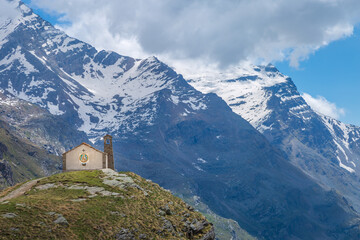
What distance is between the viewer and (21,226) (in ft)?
148

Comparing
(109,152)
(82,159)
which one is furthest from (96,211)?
(109,152)

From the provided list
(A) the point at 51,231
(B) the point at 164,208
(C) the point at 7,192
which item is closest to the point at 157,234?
(B) the point at 164,208

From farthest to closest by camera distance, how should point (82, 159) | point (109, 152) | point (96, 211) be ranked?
point (109, 152)
point (82, 159)
point (96, 211)

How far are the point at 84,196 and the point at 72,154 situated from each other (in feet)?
57.4

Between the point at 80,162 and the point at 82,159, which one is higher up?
the point at 82,159

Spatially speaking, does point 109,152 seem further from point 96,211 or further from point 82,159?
point 96,211

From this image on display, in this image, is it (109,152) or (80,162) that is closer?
(80,162)

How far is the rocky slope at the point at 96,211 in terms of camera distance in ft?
155

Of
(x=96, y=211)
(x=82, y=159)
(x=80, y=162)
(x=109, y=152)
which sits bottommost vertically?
(x=96, y=211)

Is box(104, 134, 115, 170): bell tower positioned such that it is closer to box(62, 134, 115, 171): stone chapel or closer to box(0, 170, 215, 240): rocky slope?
box(62, 134, 115, 171): stone chapel

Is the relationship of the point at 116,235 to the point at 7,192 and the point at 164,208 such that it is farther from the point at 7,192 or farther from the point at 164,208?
the point at 7,192

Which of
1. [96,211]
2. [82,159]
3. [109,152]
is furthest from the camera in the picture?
[109,152]

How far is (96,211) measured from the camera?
177 feet

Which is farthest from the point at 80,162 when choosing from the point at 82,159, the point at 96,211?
the point at 96,211
